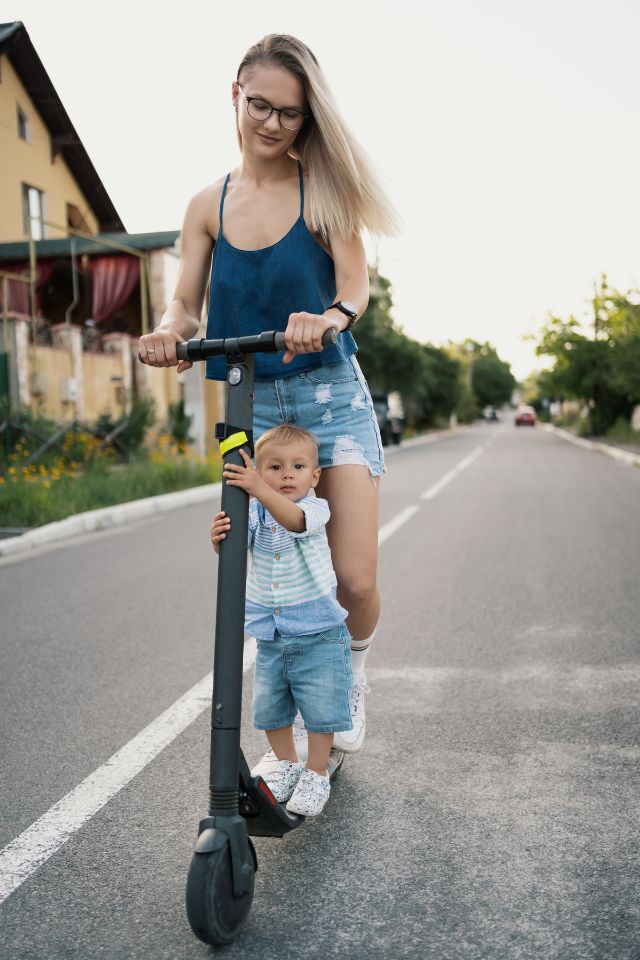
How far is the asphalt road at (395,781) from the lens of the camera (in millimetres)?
2127

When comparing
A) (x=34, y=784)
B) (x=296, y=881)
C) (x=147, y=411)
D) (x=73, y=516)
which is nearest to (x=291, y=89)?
(x=296, y=881)

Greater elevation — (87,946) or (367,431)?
(367,431)

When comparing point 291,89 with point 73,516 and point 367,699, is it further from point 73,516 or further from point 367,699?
point 73,516

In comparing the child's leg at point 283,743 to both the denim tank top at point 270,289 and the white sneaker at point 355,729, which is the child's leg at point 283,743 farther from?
the denim tank top at point 270,289

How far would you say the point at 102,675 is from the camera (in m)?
4.33

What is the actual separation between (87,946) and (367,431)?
1.52m

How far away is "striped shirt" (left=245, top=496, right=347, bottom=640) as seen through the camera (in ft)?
8.25

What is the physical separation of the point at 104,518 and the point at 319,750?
844 centimetres

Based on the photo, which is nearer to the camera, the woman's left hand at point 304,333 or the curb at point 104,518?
the woman's left hand at point 304,333

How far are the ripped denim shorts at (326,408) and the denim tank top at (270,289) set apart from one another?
40mm

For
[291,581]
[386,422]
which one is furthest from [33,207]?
[291,581]

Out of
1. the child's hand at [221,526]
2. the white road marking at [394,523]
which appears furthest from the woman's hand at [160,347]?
the white road marking at [394,523]

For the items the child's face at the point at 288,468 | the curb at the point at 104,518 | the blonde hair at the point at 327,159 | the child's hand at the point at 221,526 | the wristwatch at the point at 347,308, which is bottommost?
the curb at the point at 104,518

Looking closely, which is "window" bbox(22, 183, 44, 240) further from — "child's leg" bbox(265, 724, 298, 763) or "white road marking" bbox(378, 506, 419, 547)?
"child's leg" bbox(265, 724, 298, 763)
